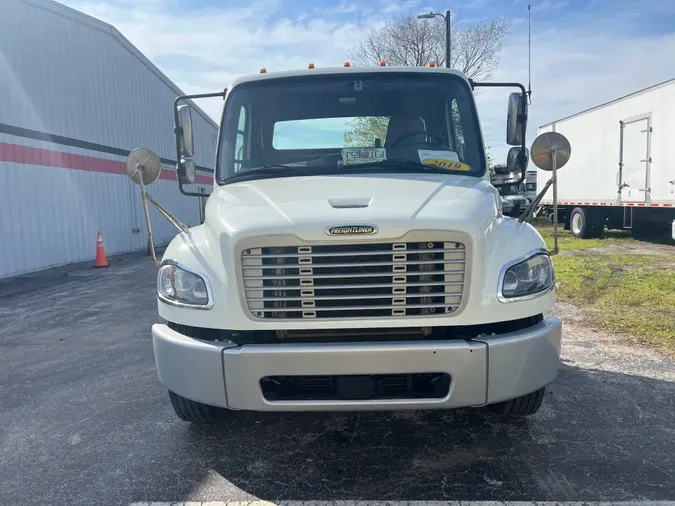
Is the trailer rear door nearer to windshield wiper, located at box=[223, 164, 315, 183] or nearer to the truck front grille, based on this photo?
windshield wiper, located at box=[223, 164, 315, 183]

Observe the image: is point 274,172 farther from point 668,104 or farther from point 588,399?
point 668,104

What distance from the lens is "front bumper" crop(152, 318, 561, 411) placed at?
272 cm

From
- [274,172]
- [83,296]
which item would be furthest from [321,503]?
[83,296]

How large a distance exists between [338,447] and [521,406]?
3.91ft

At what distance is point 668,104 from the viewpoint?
1198cm

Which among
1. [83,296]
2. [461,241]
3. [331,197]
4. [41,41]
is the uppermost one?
[41,41]

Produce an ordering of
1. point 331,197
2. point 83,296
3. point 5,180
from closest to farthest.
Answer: point 331,197 → point 83,296 → point 5,180

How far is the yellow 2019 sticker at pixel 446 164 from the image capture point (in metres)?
3.82

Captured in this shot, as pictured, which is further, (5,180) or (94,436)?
(5,180)

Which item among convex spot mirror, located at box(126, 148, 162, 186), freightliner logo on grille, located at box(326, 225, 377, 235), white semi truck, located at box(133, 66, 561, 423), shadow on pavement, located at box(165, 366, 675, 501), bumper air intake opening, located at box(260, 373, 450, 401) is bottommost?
shadow on pavement, located at box(165, 366, 675, 501)

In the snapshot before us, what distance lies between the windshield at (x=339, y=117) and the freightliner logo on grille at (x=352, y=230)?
52.2 inches

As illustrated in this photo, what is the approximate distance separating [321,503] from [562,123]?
17.3 metres

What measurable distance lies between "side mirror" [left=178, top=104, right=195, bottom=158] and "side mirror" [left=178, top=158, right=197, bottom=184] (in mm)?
50

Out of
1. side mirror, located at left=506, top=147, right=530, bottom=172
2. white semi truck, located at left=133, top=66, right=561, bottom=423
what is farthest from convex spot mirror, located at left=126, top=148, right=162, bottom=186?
side mirror, located at left=506, top=147, right=530, bottom=172
